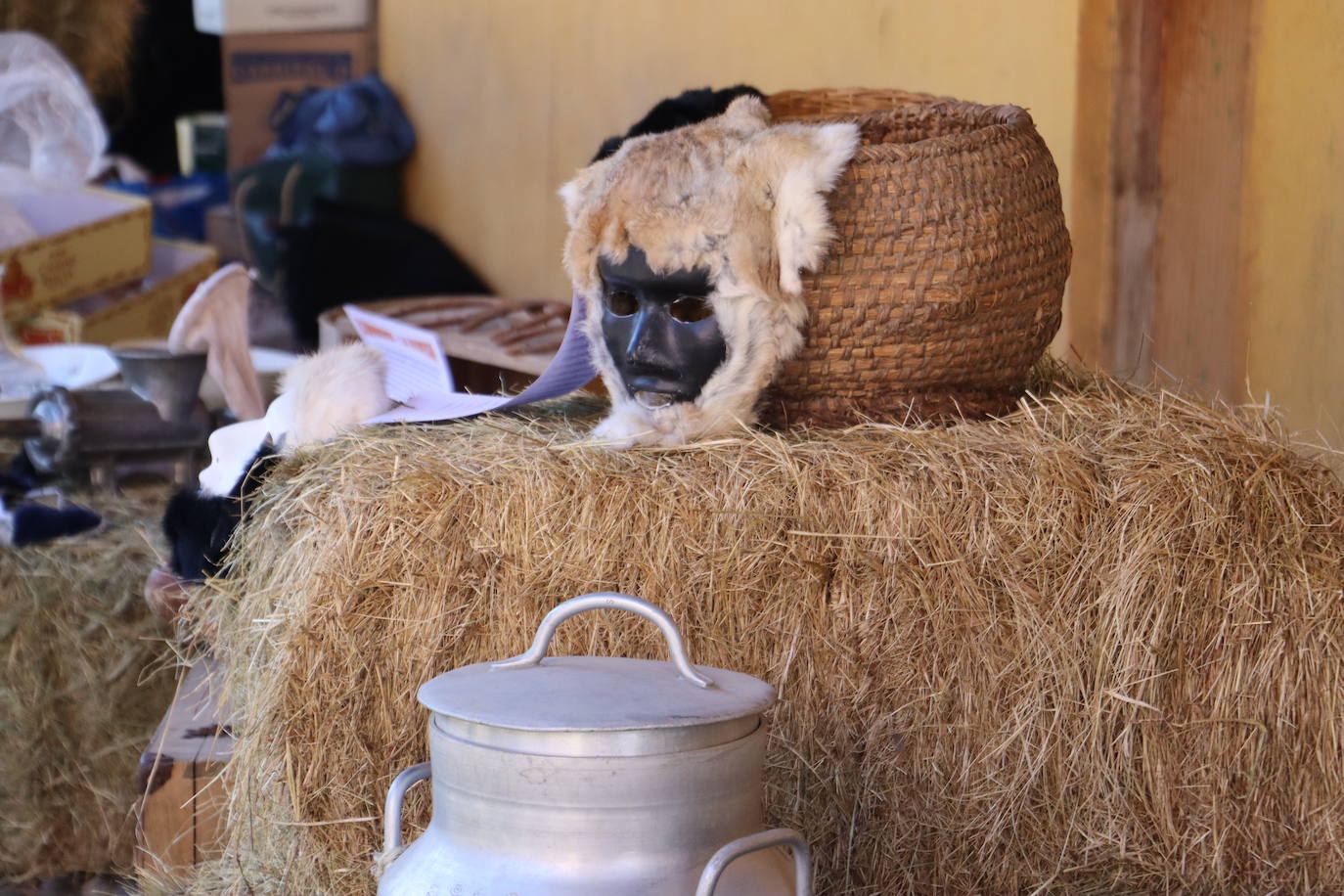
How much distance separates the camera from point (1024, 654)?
5.56 ft

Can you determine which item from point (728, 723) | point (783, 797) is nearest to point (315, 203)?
point (783, 797)

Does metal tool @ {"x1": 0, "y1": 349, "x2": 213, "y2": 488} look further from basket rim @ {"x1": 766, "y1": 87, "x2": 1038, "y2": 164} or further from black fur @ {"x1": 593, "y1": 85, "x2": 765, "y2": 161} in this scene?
basket rim @ {"x1": 766, "y1": 87, "x2": 1038, "y2": 164}

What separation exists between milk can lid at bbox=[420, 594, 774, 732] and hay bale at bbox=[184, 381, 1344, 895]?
1.02 feet

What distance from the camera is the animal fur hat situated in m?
1.75

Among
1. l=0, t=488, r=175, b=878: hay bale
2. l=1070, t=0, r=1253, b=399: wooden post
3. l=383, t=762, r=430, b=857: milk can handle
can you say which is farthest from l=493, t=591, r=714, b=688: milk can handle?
l=1070, t=0, r=1253, b=399: wooden post

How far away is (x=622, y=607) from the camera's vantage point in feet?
4.33

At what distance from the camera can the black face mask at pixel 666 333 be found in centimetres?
179

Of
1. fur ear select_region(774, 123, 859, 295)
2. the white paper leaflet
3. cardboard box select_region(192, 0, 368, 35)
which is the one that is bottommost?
the white paper leaflet

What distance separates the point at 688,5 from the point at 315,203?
A: 4.37 ft

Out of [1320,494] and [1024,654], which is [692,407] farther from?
[1320,494]

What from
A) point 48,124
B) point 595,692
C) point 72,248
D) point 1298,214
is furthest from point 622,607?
point 48,124

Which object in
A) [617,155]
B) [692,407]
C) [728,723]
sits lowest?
[728,723]

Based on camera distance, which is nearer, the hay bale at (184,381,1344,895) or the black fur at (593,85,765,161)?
the hay bale at (184,381,1344,895)

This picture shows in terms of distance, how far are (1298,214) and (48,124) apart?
331 centimetres
